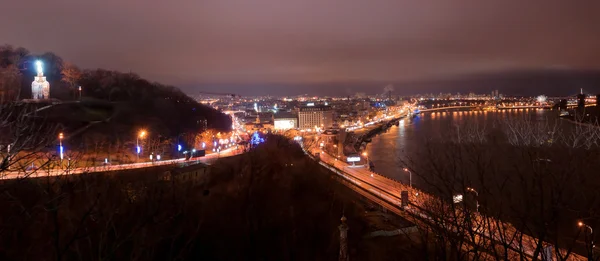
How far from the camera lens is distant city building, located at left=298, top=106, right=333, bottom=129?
22.5m

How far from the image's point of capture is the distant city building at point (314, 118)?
22.5 meters

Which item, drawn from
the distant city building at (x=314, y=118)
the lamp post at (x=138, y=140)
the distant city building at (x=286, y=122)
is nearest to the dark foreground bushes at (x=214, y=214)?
the lamp post at (x=138, y=140)

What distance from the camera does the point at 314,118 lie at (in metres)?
22.8

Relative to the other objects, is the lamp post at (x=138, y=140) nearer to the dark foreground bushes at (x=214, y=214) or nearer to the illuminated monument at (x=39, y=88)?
the dark foreground bushes at (x=214, y=214)

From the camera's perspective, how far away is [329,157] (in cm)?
1066

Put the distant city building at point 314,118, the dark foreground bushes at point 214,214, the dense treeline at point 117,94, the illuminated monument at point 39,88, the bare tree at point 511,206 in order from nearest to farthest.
Result: the bare tree at point 511,206 < the dark foreground bushes at point 214,214 < the illuminated monument at point 39,88 < the dense treeline at point 117,94 < the distant city building at point 314,118

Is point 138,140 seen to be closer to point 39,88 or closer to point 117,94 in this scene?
point 39,88

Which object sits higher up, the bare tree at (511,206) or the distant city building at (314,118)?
the bare tree at (511,206)

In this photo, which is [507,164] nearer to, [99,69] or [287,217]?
[287,217]

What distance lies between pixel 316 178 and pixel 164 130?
4.11 meters

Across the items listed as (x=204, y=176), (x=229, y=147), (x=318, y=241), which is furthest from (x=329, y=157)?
(x=318, y=241)

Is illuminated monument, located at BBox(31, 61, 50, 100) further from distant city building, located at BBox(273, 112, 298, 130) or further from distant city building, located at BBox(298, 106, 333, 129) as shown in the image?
distant city building, located at BBox(298, 106, 333, 129)

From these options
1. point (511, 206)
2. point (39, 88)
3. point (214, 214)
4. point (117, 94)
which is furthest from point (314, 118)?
point (511, 206)

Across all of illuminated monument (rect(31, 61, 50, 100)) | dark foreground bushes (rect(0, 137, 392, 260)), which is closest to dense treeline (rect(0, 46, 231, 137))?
illuminated monument (rect(31, 61, 50, 100))
